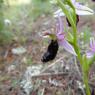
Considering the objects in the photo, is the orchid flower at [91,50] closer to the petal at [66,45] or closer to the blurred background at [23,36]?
the petal at [66,45]

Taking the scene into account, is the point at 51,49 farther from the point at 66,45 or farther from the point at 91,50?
the point at 91,50

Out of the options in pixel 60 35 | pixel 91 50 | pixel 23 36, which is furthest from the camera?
pixel 23 36

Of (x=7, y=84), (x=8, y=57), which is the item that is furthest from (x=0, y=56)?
(x=7, y=84)

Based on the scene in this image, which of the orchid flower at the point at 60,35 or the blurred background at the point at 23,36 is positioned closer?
the orchid flower at the point at 60,35

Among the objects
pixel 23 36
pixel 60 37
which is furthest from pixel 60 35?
pixel 23 36

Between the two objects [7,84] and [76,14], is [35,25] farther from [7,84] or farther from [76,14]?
[76,14]

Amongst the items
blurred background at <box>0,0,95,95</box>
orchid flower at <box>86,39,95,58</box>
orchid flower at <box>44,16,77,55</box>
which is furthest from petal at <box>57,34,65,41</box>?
blurred background at <box>0,0,95,95</box>

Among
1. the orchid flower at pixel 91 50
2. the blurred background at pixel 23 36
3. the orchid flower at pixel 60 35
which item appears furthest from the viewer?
the blurred background at pixel 23 36

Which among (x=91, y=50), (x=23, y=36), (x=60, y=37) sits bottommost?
(x=23, y=36)

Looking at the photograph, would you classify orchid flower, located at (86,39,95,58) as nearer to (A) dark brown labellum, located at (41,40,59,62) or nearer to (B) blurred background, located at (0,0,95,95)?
(A) dark brown labellum, located at (41,40,59,62)

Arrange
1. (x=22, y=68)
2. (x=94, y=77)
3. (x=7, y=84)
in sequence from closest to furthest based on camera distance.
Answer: (x=94, y=77) < (x=7, y=84) < (x=22, y=68)

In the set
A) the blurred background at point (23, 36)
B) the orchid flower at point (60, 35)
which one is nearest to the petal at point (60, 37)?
the orchid flower at point (60, 35)
